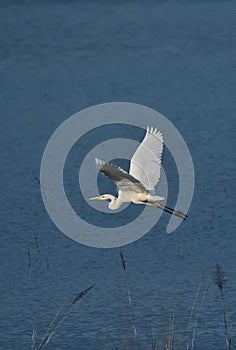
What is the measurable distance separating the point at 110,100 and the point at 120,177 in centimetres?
485

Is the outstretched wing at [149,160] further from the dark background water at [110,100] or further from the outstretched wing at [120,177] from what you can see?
the dark background water at [110,100]

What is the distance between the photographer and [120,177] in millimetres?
5344

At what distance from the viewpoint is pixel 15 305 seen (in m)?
5.95

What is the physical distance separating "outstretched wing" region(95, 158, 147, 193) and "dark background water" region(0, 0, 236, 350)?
1.87 feet

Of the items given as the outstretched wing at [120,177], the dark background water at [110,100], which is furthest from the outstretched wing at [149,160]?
the dark background water at [110,100]

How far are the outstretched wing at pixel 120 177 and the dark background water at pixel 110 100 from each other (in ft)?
1.87

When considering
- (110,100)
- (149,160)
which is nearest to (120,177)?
(149,160)

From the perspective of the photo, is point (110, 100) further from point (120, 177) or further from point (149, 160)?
point (120, 177)

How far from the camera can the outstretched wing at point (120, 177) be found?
5.05m

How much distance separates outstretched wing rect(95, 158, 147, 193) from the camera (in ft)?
16.6

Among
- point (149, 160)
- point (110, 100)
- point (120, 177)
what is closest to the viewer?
point (120, 177)

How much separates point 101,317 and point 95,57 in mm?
6432

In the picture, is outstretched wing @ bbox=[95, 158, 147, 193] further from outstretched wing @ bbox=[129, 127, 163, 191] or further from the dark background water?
the dark background water

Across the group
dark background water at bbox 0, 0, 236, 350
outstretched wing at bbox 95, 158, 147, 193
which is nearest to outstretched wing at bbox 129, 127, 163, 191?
outstretched wing at bbox 95, 158, 147, 193
